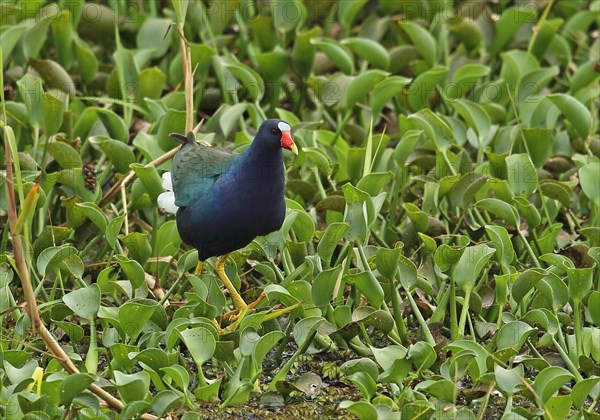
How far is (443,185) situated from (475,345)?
1109 mm

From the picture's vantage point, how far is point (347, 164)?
5.11 meters

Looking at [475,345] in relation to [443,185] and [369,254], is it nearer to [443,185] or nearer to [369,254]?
[369,254]

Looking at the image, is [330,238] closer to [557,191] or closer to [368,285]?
[368,285]

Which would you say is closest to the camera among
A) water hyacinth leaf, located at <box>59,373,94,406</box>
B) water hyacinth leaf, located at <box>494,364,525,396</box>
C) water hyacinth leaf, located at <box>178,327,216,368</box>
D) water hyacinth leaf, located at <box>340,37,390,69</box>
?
water hyacinth leaf, located at <box>59,373,94,406</box>

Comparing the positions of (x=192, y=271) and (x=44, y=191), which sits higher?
(x=44, y=191)

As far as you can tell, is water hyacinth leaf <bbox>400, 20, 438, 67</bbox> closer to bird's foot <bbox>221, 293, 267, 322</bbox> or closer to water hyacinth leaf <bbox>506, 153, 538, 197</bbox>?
water hyacinth leaf <bbox>506, 153, 538, 197</bbox>

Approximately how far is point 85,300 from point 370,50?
2446 millimetres

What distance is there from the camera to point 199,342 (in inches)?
147

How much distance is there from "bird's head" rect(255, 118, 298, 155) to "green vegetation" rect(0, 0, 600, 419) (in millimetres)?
322

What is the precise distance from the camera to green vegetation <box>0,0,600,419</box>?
12.2 feet

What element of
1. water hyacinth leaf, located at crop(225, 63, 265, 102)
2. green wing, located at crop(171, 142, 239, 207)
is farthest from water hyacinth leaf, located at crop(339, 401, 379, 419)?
water hyacinth leaf, located at crop(225, 63, 265, 102)

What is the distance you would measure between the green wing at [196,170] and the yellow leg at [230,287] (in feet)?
1.09

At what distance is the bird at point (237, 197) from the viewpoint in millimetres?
4113

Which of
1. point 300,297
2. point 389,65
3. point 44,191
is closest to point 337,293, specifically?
point 300,297
